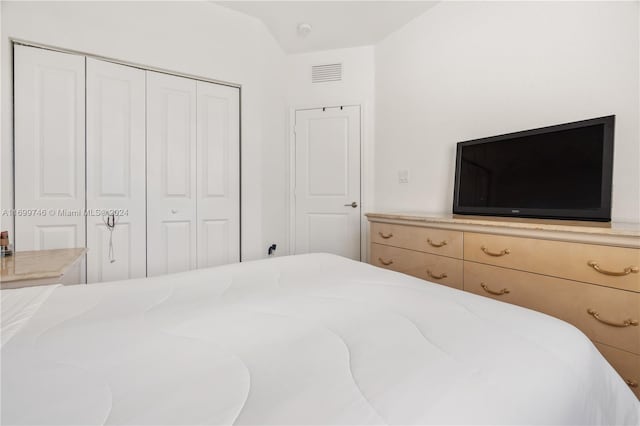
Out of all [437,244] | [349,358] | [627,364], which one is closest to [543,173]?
[437,244]

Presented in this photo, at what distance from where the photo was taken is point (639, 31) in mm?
1664

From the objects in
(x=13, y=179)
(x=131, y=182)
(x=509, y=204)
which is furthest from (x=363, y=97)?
(x=13, y=179)

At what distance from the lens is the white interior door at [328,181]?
3430mm

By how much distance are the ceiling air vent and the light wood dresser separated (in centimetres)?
214

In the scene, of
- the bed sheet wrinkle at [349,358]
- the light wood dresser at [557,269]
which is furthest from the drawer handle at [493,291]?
the bed sheet wrinkle at [349,358]

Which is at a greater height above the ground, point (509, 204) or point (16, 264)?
point (509, 204)

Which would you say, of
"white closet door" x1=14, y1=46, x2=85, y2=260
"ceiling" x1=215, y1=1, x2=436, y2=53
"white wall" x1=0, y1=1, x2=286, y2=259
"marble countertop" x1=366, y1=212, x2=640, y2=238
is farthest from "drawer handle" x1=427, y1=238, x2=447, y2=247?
"white closet door" x1=14, y1=46, x2=85, y2=260

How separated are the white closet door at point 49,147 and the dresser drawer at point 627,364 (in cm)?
333

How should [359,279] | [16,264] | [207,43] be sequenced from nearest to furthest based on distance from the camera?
[359,279], [16,264], [207,43]

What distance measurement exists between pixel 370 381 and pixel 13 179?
2823 millimetres

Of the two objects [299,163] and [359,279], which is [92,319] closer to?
[359,279]

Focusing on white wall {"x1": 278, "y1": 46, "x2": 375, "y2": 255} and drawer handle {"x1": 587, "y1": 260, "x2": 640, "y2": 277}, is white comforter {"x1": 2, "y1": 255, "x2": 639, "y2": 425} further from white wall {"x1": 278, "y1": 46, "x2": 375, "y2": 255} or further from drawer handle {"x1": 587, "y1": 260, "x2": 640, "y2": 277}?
white wall {"x1": 278, "y1": 46, "x2": 375, "y2": 255}

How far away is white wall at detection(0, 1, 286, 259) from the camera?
216cm

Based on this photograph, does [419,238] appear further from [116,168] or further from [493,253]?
[116,168]
